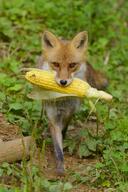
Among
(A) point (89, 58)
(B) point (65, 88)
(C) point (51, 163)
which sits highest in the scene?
(A) point (89, 58)

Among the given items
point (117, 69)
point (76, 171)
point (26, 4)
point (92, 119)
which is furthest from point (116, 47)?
point (76, 171)

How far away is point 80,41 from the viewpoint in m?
7.88

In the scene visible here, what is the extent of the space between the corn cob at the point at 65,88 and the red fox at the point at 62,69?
3.4 inches

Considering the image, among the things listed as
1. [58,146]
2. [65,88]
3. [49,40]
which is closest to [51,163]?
[58,146]

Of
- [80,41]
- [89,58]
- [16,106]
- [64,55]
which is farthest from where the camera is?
[89,58]

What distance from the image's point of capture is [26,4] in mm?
12328

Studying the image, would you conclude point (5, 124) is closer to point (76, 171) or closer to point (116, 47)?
point (76, 171)

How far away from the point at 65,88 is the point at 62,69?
0.23m

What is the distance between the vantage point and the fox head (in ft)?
24.5

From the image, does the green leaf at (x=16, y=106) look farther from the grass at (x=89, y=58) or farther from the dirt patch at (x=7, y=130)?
the dirt patch at (x=7, y=130)

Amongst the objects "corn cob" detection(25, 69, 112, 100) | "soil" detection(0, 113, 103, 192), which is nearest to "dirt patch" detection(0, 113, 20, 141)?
"soil" detection(0, 113, 103, 192)

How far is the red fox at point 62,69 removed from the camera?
7496 mm

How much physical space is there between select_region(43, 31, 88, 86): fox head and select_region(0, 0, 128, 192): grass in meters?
0.68

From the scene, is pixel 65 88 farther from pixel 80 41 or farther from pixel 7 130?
pixel 7 130
